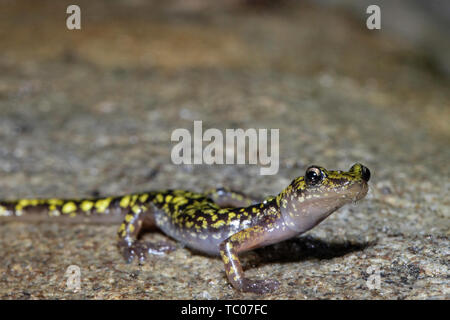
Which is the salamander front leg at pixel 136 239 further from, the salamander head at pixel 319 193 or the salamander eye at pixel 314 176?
the salamander eye at pixel 314 176

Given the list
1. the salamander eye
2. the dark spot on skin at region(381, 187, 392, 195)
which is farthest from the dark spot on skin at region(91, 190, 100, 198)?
the dark spot on skin at region(381, 187, 392, 195)

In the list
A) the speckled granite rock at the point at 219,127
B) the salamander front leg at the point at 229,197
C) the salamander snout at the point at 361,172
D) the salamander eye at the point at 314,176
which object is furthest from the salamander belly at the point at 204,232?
the salamander snout at the point at 361,172

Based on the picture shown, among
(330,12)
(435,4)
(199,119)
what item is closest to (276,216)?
(199,119)

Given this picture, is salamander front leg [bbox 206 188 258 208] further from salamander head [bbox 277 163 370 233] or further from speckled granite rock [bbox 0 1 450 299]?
salamander head [bbox 277 163 370 233]

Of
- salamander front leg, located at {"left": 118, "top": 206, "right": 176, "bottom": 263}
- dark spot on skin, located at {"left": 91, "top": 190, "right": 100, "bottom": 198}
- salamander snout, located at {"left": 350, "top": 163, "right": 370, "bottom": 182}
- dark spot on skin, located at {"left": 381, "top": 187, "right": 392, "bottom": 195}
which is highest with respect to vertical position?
salamander snout, located at {"left": 350, "top": 163, "right": 370, "bottom": 182}
